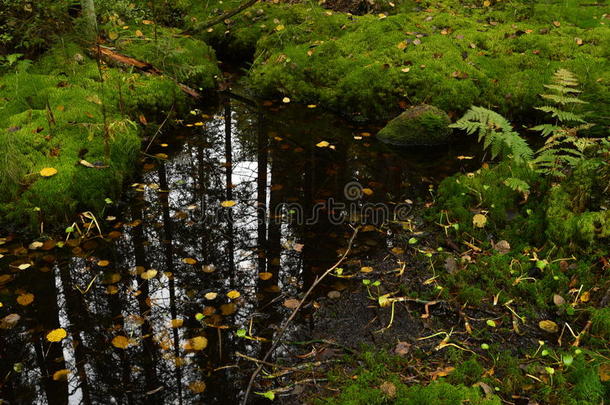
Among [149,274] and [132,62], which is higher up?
[132,62]

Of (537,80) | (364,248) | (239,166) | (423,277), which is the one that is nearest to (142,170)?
(239,166)

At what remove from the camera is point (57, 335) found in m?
3.17

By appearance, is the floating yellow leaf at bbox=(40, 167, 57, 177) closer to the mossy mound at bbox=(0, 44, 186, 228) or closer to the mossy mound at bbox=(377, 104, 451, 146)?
the mossy mound at bbox=(0, 44, 186, 228)

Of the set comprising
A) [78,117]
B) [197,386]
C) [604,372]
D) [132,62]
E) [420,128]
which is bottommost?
[197,386]

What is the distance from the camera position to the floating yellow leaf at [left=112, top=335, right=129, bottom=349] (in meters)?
3.10

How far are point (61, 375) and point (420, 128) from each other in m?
5.04

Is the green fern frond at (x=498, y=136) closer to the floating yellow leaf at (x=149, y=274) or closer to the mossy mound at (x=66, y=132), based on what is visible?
the floating yellow leaf at (x=149, y=274)

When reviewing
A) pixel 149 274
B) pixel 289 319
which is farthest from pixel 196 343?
pixel 149 274

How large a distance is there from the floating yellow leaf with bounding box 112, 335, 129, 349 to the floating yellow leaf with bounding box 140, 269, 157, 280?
658 millimetres

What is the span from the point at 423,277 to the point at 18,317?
3.15 meters

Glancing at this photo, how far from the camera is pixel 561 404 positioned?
2.54 m

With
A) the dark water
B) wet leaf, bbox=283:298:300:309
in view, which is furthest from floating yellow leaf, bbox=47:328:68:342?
wet leaf, bbox=283:298:300:309

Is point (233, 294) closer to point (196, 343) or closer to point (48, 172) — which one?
point (196, 343)

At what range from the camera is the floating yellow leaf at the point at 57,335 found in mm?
3137
